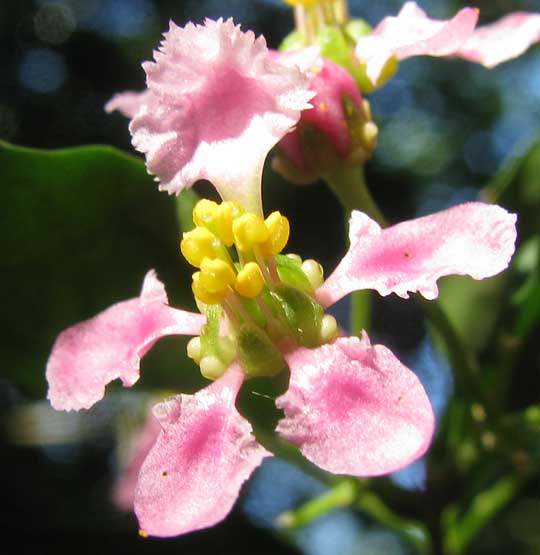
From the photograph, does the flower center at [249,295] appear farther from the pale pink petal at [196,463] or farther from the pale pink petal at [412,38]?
the pale pink petal at [412,38]

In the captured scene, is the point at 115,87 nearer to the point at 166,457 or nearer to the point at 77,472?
the point at 77,472

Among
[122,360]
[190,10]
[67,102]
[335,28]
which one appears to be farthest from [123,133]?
[122,360]

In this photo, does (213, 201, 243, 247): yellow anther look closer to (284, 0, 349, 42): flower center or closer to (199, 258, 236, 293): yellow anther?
(199, 258, 236, 293): yellow anther

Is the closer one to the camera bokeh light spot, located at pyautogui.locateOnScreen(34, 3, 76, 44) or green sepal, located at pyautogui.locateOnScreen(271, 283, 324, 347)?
green sepal, located at pyautogui.locateOnScreen(271, 283, 324, 347)

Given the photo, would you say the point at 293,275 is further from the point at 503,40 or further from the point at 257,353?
the point at 503,40

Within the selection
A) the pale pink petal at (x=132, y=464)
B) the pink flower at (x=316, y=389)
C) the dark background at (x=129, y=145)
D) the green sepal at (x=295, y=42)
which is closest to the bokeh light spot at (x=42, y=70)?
the dark background at (x=129, y=145)

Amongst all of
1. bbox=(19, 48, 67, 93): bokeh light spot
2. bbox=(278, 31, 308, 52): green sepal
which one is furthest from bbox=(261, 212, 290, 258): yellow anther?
bbox=(19, 48, 67, 93): bokeh light spot

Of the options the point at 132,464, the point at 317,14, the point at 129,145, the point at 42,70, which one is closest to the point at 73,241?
the point at 317,14

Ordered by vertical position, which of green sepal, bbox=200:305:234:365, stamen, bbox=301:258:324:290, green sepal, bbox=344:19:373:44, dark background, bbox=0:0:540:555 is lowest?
dark background, bbox=0:0:540:555
